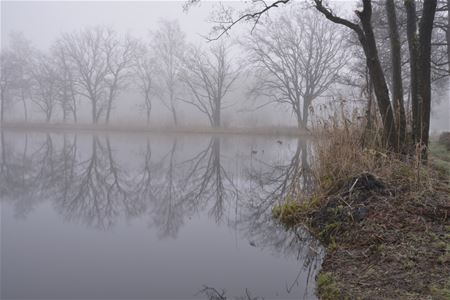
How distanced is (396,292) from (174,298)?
1665mm

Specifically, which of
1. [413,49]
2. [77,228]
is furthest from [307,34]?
[77,228]

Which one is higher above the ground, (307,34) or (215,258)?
(307,34)

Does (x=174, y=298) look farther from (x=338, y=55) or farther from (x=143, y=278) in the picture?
(x=338, y=55)

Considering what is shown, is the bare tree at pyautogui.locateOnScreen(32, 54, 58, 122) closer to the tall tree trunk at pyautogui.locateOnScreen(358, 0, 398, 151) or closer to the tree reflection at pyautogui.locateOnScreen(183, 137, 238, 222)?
the tree reflection at pyautogui.locateOnScreen(183, 137, 238, 222)

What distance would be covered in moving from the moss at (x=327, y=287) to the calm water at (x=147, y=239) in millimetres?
124

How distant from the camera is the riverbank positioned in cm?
2588

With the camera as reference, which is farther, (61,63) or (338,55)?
(61,63)

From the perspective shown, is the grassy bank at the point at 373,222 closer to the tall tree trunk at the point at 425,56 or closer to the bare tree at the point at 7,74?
the tall tree trunk at the point at 425,56

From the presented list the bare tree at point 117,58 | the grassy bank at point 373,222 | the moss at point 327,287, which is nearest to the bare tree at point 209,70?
the bare tree at point 117,58

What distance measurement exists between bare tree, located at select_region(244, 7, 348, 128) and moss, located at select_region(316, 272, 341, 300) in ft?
82.7

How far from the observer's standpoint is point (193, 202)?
20.4 ft

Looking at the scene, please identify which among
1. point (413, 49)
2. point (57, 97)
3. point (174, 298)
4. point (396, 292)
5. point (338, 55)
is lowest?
point (174, 298)

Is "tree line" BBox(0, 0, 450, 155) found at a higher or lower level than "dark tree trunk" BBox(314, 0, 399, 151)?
higher

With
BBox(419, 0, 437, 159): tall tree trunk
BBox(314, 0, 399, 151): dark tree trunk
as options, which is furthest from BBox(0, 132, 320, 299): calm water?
BBox(419, 0, 437, 159): tall tree trunk
